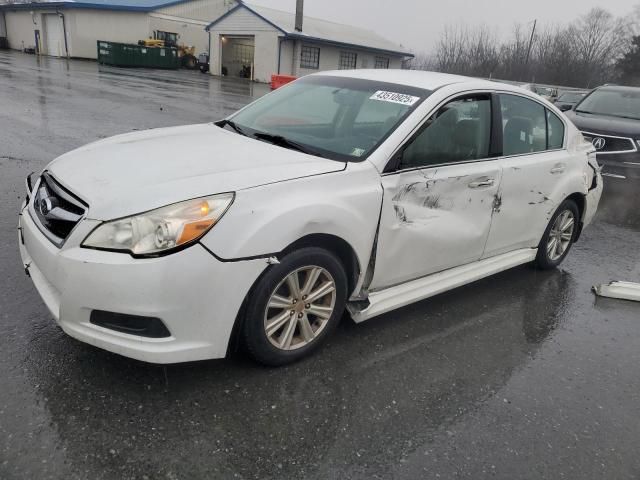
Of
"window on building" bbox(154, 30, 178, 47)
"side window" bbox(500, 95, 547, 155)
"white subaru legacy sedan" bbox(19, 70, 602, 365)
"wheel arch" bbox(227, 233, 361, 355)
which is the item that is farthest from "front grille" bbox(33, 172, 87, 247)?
"window on building" bbox(154, 30, 178, 47)

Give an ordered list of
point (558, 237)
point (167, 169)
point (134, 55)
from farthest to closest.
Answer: point (134, 55)
point (558, 237)
point (167, 169)

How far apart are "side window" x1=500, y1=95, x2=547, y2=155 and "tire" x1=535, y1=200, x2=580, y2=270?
2.31 ft

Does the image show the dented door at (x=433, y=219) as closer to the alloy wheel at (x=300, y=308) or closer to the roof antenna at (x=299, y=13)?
the alloy wheel at (x=300, y=308)

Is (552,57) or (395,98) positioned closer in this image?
(395,98)

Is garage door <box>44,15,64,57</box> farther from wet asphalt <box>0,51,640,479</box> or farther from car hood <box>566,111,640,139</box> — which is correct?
wet asphalt <box>0,51,640,479</box>

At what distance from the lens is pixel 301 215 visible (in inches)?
109

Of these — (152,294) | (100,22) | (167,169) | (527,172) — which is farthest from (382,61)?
(152,294)

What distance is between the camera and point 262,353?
2.91m

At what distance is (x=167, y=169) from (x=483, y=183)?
2216 mm

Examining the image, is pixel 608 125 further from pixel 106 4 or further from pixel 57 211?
pixel 106 4

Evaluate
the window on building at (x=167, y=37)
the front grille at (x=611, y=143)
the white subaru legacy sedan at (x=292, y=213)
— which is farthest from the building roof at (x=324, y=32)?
the white subaru legacy sedan at (x=292, y=213)

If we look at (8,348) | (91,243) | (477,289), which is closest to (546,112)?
(477,289)

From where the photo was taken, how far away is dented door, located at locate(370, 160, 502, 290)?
10.7ft

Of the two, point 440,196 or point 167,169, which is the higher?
point 167,169
